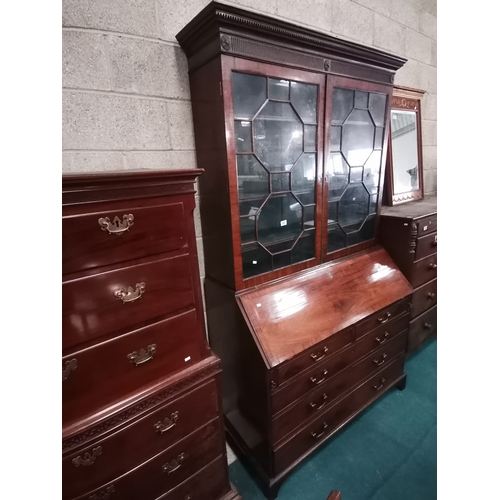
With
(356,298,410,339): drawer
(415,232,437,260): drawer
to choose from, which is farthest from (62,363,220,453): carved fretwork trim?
(415,232,437,260): drawer

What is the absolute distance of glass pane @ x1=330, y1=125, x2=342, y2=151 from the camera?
142 centimetres

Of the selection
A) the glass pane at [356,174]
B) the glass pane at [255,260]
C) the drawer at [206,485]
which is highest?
the glass pane at [356,174]

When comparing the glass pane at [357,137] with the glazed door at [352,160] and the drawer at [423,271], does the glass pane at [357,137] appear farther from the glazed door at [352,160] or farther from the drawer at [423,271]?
the drawer at [423,271]

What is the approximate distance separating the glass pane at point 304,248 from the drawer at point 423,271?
0.78 meters

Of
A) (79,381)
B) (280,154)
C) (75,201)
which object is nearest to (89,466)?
(79,381)

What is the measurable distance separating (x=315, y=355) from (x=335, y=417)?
50 cm

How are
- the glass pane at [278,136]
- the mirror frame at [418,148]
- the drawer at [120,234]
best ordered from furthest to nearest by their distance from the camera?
the mirror frame at [418,148] → the glass pane at [278,136] → the drawer at [120,234]

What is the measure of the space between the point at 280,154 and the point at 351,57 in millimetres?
578

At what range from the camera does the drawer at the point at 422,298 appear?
78.2 inches

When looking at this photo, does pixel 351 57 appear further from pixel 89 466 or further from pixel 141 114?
pixel 89 466

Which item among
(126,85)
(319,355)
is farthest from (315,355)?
(126,85)

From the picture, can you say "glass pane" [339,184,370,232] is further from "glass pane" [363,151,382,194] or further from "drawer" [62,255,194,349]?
"drawer" [62,255,194,349]

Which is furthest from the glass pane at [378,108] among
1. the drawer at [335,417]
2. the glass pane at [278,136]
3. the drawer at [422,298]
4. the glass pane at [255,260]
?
the drawer at [335,417]

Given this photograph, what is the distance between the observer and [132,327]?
3.04 ft
